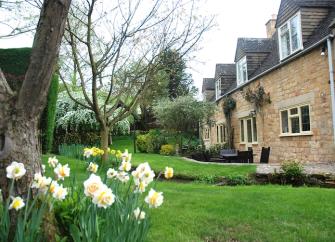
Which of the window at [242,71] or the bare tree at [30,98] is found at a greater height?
the window at [242,71]

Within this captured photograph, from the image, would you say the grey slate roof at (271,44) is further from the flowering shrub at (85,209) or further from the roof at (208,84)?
the flowering shrub at (85,209)

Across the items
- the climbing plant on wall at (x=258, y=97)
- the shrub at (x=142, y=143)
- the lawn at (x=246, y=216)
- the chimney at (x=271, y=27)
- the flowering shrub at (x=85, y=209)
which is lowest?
the lawn at (x=246, y=216)

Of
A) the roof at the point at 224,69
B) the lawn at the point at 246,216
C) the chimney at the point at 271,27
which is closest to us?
the lawn at the point at 246,216

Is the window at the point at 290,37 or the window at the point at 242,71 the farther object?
the window at the point at 242,71

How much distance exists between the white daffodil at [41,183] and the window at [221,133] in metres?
20.6

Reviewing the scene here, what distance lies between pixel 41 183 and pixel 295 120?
483 inches

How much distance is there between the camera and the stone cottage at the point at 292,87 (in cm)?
1098

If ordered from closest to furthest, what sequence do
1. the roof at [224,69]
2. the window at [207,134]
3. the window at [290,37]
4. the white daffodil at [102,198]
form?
1. the white daffodil at [102,198]
2. the window at [290,37]
3. the roof at [224,69]
4. the window at [207,134]

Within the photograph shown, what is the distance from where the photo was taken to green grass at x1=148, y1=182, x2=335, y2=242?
165 inches

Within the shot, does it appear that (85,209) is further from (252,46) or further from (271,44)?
(271,44)

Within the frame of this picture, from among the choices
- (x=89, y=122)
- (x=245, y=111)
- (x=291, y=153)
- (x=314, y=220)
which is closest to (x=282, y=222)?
(x=314, y=220)

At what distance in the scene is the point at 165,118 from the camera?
806 inches

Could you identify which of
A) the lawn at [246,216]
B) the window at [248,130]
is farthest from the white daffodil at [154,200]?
the window at [248,130]

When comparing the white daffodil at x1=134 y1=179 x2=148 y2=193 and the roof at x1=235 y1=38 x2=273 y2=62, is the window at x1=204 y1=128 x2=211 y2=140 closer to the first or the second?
the roof at x1=235 y1=38 x2=273 y2=62
